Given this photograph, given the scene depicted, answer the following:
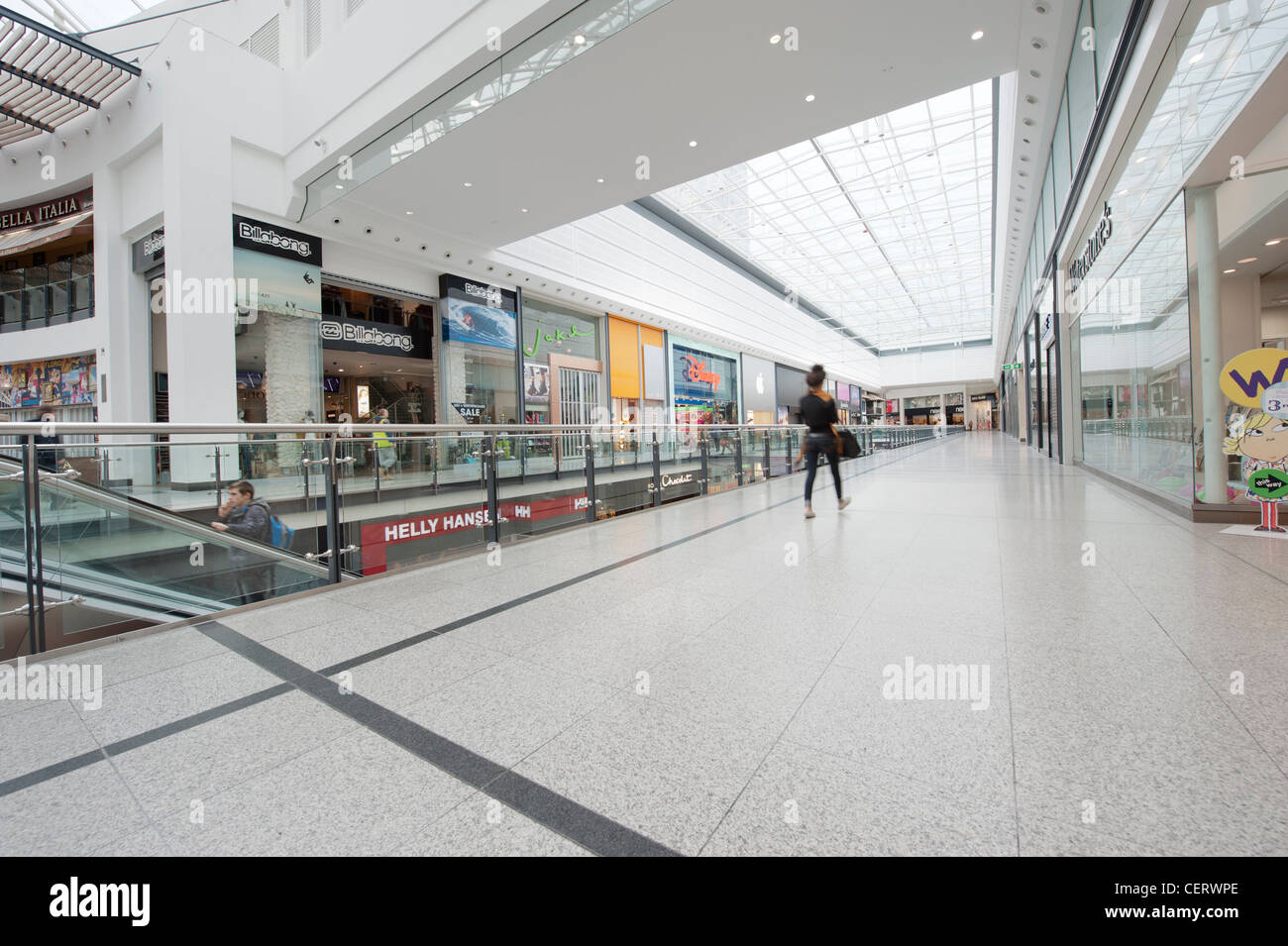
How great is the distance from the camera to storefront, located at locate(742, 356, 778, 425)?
2870cm

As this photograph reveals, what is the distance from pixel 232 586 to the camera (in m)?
4.14

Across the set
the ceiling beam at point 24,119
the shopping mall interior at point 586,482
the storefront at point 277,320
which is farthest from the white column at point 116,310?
the storefront at point 277,320

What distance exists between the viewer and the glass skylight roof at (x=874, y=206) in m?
14.3

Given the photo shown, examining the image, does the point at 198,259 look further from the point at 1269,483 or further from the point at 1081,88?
the point at 1269,483

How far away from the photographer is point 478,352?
1434 centimetres

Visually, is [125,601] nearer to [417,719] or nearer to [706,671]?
[417,719]

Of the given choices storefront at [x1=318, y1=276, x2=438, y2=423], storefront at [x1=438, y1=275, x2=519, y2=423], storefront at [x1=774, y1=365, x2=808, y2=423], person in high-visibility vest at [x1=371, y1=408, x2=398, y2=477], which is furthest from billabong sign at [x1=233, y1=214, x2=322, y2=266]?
storefront at [x1=774, y1=365, x2=808, y2=423]

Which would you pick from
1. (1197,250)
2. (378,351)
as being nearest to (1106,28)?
(1197,250)

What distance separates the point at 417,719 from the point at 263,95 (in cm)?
1280

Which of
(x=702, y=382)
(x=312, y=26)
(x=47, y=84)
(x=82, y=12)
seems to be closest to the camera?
(x=47, y=84)

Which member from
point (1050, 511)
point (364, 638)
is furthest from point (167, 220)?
point (1050, 511)

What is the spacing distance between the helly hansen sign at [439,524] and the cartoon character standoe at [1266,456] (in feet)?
20.6

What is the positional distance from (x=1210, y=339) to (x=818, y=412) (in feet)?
11.7

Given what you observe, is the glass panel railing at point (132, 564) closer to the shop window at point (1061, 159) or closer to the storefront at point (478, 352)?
the storefront at point (478, 352)
